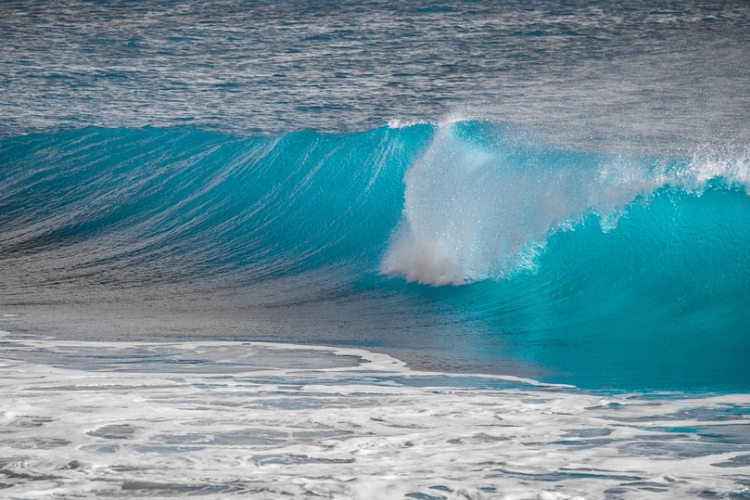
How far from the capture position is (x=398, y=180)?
362 inches

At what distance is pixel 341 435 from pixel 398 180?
6267 millimetres

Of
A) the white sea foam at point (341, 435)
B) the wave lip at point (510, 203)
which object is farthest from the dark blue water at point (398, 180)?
the white sea foam at point (341, 435)

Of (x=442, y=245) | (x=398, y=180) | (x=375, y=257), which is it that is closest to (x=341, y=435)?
(x=442, y=245)

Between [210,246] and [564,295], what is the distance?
3684 mm

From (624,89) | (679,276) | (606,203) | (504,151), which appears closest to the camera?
(679,276)

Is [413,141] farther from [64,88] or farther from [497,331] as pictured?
[64,88]

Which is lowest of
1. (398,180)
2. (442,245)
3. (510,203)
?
(442,245)

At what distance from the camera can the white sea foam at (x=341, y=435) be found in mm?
2535

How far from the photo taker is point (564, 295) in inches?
237

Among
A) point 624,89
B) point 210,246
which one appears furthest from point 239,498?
point 624,89

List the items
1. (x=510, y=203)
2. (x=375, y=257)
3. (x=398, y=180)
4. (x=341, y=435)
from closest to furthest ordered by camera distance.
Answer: (x=341, y=435)
(x=510, y=203)
(x=375, y=257)
(x=398, y=180)

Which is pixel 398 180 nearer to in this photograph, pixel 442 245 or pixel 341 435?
pixel 442 245

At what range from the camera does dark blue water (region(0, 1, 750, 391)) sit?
557 centimetres

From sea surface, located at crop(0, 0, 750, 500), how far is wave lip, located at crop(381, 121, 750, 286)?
0.02 metres
